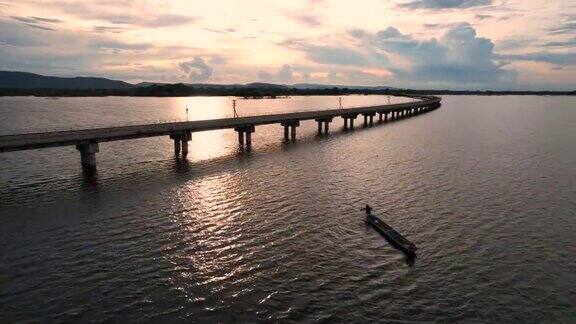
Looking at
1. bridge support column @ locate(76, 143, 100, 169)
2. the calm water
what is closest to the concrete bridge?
bridge support column @ locate(76, 143, 100, 169)

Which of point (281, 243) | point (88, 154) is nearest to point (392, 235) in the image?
point (281, 243)

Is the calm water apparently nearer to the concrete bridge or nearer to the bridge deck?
the concrete bridge

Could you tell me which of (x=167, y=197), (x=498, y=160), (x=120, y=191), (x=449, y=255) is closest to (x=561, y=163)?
(x=498, y=160)

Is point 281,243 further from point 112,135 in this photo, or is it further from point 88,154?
point 88,154

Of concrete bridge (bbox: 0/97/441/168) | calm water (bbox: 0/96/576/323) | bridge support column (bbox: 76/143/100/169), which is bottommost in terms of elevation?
calm water (bbox: 0/96/576/323)

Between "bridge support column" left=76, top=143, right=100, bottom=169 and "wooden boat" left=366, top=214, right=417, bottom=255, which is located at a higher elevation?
"bridge support column" left=76, top=143, right=100, bottom=169

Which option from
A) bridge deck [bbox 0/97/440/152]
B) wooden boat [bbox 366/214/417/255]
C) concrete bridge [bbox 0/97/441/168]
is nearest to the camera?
wooden boat [bbox 366/214/417/255]

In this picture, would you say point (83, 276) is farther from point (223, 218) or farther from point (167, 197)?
point (167, 197)
